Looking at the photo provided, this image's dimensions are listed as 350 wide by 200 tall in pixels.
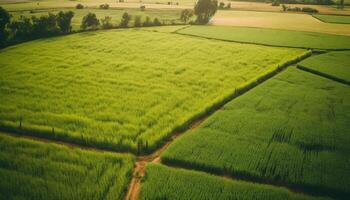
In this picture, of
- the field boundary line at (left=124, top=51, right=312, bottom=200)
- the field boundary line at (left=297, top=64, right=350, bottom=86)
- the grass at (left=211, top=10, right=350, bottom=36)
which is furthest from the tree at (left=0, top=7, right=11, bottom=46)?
the grass at (left=211, top=10, right=350, bottom=36)

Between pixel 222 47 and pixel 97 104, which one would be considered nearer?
pixel 97 104

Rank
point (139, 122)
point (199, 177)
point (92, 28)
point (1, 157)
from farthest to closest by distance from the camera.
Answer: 1. point (92, 28)
2. point (139, 122)
3. point (1, 157)
4. point (199, 177)

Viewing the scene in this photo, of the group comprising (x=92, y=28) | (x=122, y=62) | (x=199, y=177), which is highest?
(x=92, y=28)

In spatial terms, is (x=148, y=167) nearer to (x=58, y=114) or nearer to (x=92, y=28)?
(x=58, y=114)

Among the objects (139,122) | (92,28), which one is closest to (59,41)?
(92,28)

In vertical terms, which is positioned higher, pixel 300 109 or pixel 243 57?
pixel 243 57

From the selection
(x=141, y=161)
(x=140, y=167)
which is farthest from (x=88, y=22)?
(x=140, y=167)

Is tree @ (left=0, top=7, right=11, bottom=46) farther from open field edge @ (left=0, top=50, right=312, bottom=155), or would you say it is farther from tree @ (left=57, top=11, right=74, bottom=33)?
open field edge @ (left=0, top=50, right=312, bottom=155)

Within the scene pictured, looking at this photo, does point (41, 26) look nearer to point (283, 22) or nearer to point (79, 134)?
point (79, 134)
